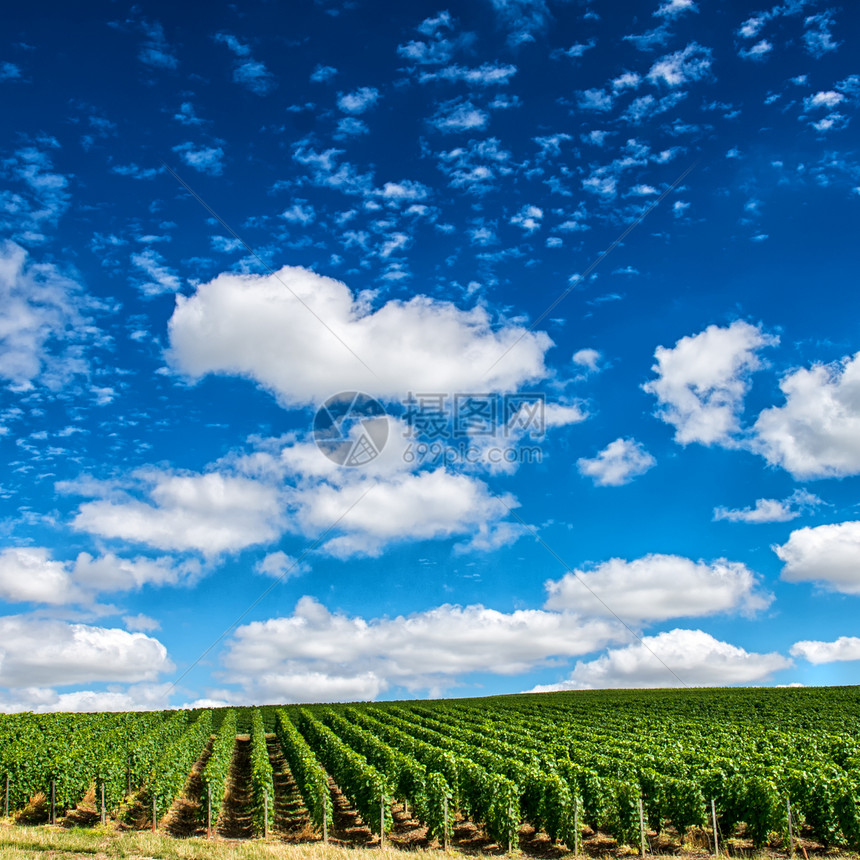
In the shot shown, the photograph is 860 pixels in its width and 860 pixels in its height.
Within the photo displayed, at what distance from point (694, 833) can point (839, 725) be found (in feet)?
136

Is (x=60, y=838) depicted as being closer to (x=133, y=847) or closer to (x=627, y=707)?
(x=133, y=847)

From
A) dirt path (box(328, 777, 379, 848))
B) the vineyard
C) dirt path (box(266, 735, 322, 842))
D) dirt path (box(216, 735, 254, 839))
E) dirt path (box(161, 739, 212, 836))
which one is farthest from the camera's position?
dirt path (box(216, 735, 254, 839))

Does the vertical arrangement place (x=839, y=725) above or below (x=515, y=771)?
below

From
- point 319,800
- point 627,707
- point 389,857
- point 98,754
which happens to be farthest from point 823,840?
point 627,707

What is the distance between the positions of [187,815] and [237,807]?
10.6ft

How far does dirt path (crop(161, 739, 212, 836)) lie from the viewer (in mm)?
28344

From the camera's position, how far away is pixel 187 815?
3064cm

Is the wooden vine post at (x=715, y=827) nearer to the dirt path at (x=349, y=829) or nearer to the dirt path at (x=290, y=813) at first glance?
the dirt path at (x=349, y=829)

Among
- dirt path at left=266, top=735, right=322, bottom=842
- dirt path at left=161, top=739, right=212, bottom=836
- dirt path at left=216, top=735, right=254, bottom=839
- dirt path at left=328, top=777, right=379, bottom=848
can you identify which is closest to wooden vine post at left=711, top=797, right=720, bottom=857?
dirt path at left=328, top=777, right=379, bottom=848

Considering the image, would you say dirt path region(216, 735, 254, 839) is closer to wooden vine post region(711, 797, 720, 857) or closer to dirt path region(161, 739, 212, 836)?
dirt path region(161, 739, 212, 836)

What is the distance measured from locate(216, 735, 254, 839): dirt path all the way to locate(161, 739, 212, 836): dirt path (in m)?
0.91

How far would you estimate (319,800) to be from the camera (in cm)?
2666

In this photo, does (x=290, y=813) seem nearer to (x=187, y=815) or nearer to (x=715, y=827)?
(x=187, y=815)

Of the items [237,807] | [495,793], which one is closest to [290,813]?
[237,807]
